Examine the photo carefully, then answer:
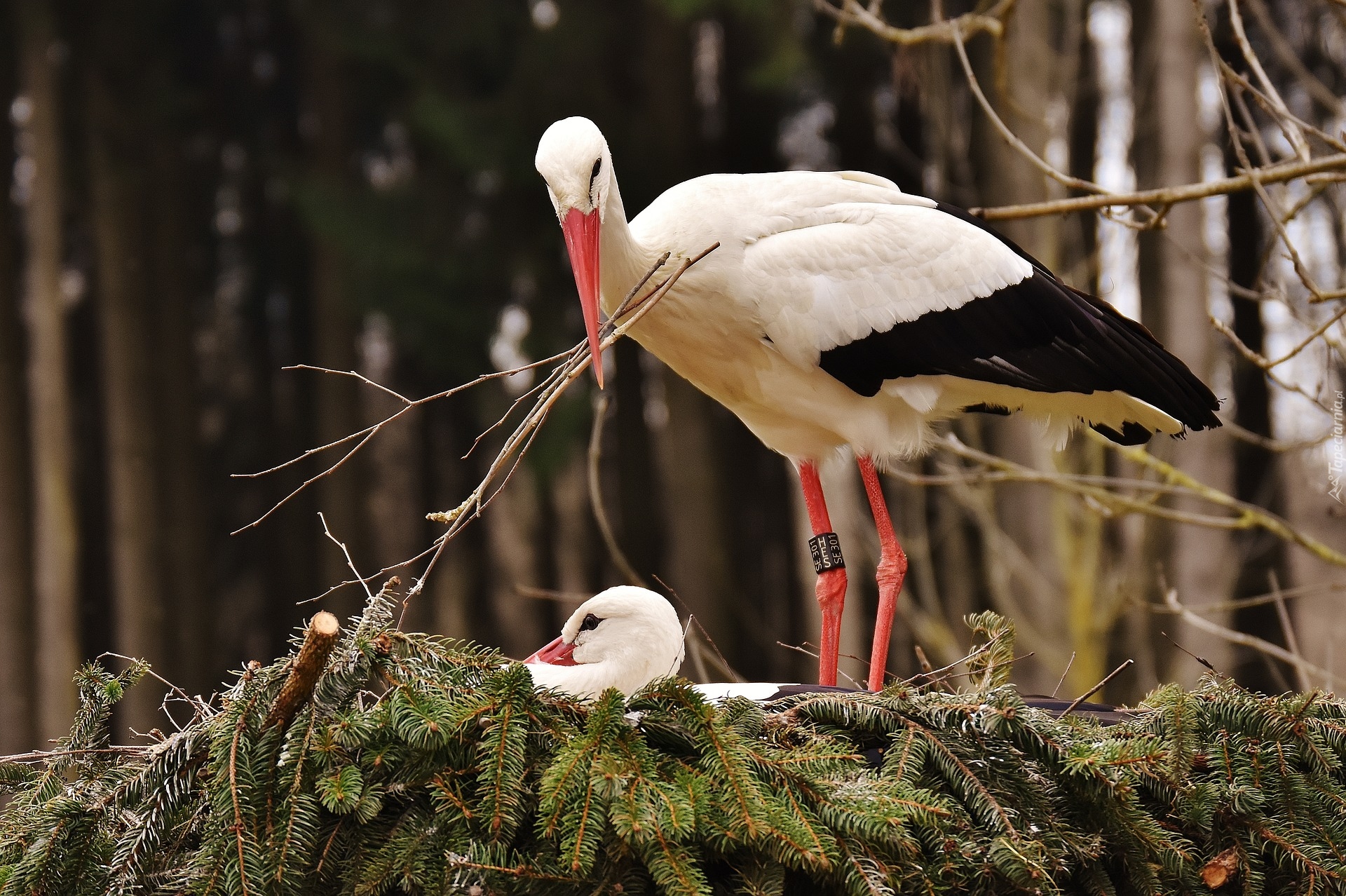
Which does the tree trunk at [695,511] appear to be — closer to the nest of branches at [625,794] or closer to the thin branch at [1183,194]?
the thin branch at [1183,194]

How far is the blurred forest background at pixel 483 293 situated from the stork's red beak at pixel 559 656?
480 centimetres

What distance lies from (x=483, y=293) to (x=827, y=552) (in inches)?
325

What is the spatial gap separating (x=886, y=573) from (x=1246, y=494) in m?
9.09

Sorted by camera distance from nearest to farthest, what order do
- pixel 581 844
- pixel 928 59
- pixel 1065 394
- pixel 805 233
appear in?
pixel 581 844 → pixel 805 233 → pixel 1065 394 → pixel 928 59

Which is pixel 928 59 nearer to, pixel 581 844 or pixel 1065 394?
pixel 1065 394

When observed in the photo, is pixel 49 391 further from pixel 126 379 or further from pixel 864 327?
pixel 864 327

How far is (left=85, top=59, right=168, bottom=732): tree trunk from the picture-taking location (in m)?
12.6

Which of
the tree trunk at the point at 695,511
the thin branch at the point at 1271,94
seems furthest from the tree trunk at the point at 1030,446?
the thin branch at the point at 1271,94

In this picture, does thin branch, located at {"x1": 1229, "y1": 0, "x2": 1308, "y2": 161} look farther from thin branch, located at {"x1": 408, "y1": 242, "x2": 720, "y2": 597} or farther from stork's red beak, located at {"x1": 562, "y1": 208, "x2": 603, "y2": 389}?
stork's red beak, located at {"x1": 562, "y1": 208, "x2": 603, "y2": 389}

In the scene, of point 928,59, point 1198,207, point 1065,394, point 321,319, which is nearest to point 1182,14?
point 1198,207

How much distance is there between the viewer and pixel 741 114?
43.1 ft

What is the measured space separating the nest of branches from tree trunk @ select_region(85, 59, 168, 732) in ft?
33.7

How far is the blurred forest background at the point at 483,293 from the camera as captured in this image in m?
9.66

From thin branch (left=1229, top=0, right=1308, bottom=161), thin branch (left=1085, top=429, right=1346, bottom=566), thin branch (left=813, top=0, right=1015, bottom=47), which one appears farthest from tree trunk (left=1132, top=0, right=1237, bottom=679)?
thin branch (left=1229, top=0, right=1308, bottom=161)
